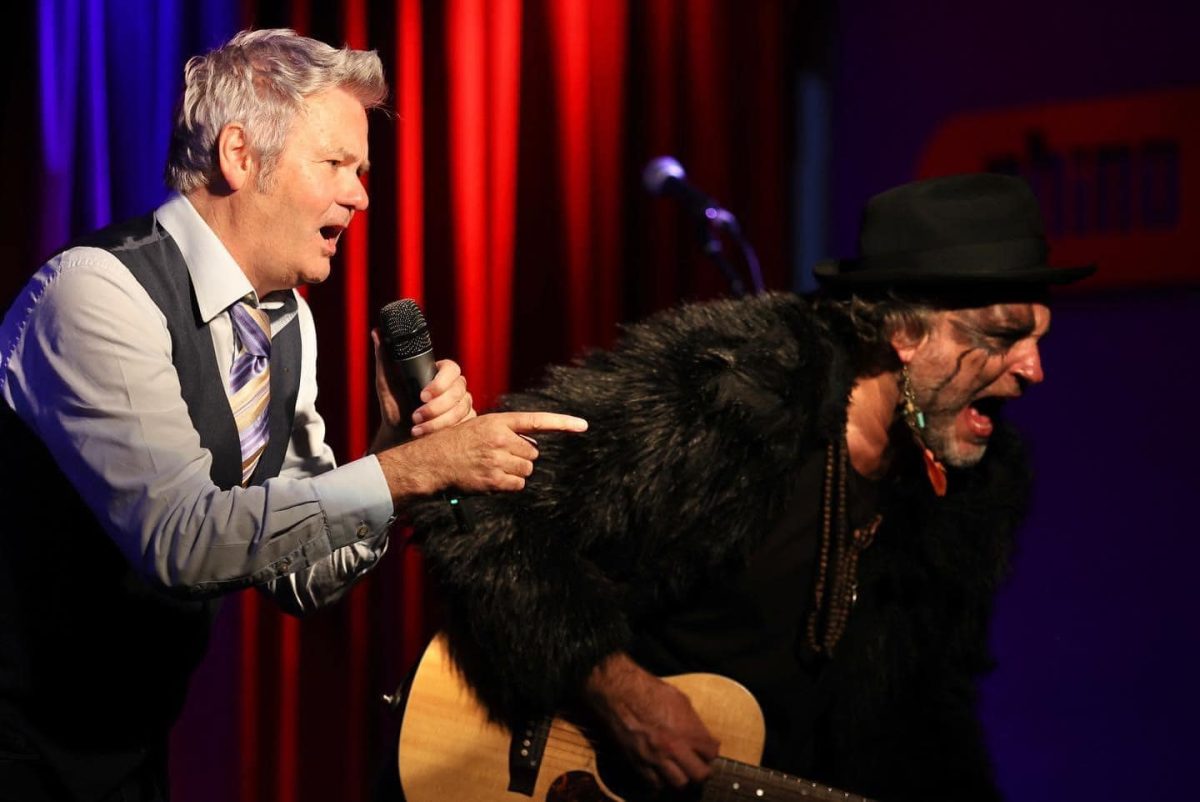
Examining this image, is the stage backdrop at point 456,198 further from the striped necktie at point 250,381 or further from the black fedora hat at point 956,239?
the striped necktie at point 250,381

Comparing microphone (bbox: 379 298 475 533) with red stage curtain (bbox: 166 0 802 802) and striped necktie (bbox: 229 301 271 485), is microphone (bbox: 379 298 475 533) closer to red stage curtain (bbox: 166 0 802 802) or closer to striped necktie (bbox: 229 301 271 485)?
striped necktie (bbox: 229 301 271 485)

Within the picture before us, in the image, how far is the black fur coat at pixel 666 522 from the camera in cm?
199

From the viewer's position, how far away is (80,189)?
13.2ft

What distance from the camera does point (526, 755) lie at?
6.53ft

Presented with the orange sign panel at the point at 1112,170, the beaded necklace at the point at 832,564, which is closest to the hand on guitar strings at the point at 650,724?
the beaded necklace at the point at 832,564

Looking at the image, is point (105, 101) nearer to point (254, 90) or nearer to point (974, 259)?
point (254, 90)

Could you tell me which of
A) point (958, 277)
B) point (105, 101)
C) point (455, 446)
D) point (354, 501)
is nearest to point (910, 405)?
point (958, 277)

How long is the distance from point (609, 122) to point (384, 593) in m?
1.52

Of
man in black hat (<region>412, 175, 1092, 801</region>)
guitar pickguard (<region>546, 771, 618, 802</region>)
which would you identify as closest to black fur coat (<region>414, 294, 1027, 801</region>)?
man in black hat (<region>412, 175, 1092, 801</region>)

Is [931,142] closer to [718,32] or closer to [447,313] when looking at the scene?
[718,32]

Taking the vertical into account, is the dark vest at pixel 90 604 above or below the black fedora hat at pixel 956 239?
below

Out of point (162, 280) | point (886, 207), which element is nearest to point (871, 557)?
point (886, 207)

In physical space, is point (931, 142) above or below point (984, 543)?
above

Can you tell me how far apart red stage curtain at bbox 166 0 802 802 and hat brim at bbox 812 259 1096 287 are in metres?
1.25
